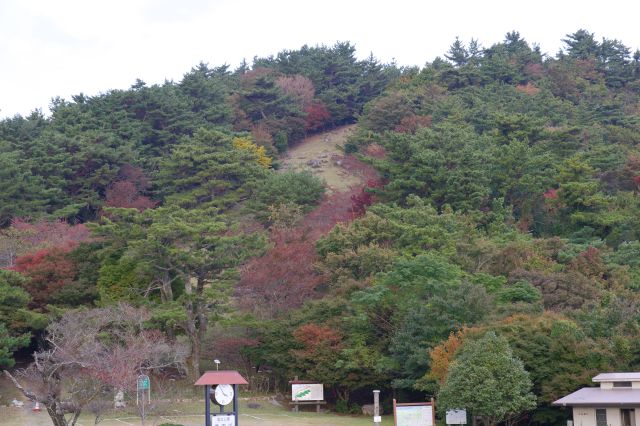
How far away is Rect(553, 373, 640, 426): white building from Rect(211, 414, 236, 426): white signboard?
10.5 m

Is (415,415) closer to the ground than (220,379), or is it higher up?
closer to the ground

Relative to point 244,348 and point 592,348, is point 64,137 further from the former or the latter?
point 592,348

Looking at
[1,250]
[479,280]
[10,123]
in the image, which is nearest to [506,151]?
[479,280]

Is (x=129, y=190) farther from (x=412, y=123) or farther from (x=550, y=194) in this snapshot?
(x=550, y=194)

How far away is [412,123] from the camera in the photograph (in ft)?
193

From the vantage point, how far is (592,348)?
2658cm

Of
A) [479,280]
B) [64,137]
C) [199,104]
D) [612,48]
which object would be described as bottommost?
[479,280]

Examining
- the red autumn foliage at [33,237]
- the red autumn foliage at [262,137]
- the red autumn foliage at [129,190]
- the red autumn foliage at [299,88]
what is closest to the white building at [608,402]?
the red autumn foliage at [33,237]

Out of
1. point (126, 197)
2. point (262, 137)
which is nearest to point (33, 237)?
point (126, 197)

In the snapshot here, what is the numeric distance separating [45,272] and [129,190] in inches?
637

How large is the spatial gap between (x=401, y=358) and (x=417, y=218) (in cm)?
1021

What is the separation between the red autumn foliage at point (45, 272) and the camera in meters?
34.8

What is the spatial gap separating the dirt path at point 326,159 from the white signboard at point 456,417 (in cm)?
2854

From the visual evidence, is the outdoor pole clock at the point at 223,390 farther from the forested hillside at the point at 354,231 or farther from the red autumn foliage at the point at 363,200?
the red autumn foliage at the point at 363,200
